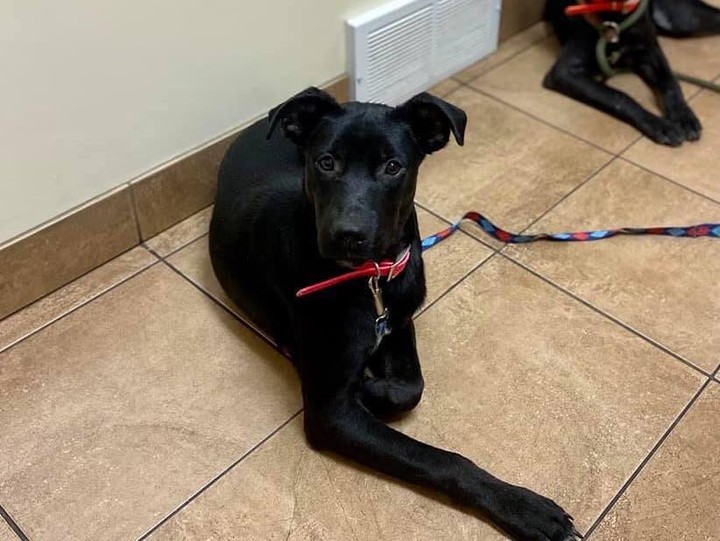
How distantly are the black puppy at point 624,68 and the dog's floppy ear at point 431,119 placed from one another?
3.68 feet

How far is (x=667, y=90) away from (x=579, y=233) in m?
0.73

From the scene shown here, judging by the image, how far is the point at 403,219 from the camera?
4.87 ft

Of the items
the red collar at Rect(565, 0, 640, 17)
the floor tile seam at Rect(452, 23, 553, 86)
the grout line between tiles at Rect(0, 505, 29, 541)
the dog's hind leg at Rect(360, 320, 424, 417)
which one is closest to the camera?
the grout line between tiles at Rect(0, 505, 29, 541)

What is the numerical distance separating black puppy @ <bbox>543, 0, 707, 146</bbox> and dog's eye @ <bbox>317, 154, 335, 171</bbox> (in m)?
1.32

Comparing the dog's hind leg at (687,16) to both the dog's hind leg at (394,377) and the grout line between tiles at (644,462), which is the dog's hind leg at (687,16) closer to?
the grout line between tiles at (644,462)

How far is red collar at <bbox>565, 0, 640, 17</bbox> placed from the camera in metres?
2.45

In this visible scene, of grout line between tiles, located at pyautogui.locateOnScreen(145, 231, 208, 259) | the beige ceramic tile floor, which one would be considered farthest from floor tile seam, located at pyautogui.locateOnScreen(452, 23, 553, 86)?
grout line between tiles, located at pyautogui.locateOnScreen(145, 231, 208, 259)

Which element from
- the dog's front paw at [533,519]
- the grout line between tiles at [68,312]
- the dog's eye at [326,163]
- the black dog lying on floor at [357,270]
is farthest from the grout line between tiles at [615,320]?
the grout line between tiles at [68,312]

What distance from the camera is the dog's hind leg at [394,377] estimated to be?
5.23ft

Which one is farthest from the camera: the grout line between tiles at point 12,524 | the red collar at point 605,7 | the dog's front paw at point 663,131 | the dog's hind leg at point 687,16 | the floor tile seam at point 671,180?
the dog's hind leg at point 687,16

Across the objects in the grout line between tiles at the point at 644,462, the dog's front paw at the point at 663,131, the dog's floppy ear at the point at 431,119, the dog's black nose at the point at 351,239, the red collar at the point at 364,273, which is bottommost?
the grout line between tiles at the point at 644,462

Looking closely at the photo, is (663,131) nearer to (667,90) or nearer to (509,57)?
(667,90)

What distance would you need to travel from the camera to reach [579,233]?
2057 millimetres

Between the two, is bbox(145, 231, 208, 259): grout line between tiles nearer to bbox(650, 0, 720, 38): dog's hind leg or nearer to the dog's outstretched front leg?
the dog's outstretched front leg
